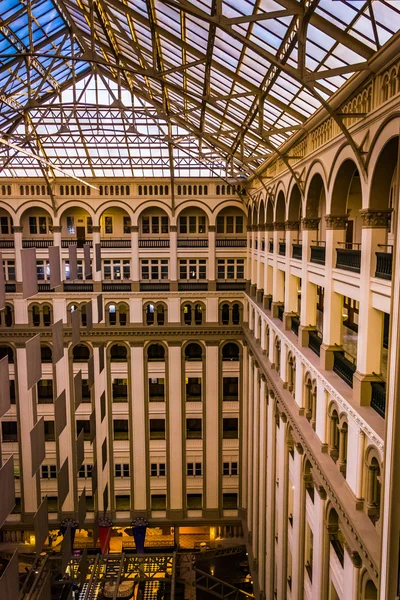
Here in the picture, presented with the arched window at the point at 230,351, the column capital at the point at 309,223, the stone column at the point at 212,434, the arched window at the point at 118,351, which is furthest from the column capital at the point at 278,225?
the arched window at the point at 118,351

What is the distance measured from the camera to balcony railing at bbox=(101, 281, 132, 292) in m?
35.6

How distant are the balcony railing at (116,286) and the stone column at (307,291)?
63.4 ft

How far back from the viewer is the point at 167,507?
117 feet

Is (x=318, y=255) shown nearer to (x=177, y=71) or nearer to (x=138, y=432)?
(x=177, y=71)

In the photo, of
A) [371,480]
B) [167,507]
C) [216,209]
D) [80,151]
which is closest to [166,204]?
[216,209]

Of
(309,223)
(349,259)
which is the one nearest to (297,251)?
(309,223)

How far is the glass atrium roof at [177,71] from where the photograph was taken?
451 inches

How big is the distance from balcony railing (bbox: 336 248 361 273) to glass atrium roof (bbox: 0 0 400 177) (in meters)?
3.83

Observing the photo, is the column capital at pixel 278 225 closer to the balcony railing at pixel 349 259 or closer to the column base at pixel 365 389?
the balcony railing at pixel 349 259

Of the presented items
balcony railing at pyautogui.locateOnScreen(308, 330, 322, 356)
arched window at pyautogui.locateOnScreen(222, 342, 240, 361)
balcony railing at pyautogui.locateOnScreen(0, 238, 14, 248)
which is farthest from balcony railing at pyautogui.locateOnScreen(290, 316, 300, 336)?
balcony railing at pyautogui.locateOnScreen(0, 238, 14, 248)

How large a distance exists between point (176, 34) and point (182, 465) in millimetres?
27557

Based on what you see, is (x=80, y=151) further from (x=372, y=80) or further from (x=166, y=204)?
(x=372, y=80)

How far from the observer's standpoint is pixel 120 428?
35812 millimetres

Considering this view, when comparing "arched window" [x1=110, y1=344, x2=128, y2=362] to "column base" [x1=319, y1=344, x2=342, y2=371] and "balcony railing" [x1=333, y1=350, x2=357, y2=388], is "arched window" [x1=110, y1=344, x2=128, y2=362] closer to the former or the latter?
"column base" [x1=319, y1=344, x2=342, y2=371]
